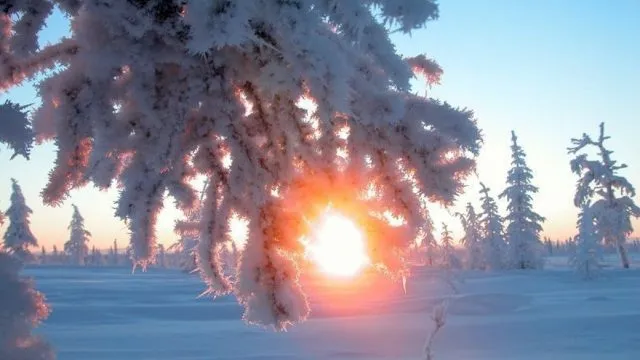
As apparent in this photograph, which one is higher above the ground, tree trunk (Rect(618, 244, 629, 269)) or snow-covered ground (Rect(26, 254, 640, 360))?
tree trunk (Rect(618, 244, 629, 269))

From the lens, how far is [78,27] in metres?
1.96

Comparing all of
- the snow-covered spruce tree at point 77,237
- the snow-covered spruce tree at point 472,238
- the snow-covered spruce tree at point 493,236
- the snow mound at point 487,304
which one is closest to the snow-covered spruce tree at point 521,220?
the snow-covered spruce tree at point 493,236

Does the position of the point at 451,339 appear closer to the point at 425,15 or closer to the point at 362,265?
the point at 362,265

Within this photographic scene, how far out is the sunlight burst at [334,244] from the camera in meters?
2.25

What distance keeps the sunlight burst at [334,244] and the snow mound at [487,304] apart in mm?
14308

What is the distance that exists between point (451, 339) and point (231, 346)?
448 cm

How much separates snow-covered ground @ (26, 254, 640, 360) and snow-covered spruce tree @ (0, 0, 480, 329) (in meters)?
3.80

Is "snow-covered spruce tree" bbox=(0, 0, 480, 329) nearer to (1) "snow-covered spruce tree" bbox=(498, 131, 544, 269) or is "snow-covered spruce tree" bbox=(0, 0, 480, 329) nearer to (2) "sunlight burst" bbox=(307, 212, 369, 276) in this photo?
(2) "sunlight burst" bbox=(307, 212, 369, 276)

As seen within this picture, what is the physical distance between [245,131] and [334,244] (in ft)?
1.83

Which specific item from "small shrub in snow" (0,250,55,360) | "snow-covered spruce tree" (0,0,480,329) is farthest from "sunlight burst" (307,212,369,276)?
"small shrub in snow" (0,250,55,360)

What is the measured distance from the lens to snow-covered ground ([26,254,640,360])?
10.3m

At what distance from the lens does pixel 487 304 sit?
16844 millimetres

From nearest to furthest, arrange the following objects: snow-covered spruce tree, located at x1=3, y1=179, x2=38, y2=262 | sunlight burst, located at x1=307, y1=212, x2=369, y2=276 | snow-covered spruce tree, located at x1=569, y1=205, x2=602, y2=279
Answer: sunlight burst, located at x1=307, y1=212, x2=369, y2=276 → snow-covered spruce tree, located at x1=569, y1=205, x2=602, y2=279 → snow-covered spruce tree, located at x1=3, y1=179, x2=38, y2=262

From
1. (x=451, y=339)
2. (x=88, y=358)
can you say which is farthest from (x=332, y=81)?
(x=451, y=339)
